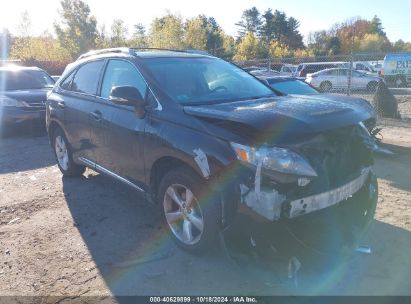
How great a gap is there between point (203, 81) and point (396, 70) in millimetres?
25646

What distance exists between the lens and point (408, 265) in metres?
3.52

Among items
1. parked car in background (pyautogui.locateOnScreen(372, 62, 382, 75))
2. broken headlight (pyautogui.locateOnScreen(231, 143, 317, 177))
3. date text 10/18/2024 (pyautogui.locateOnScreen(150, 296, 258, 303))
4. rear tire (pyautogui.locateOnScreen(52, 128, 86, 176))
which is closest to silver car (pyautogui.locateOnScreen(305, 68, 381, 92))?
parked car in background (pyautogui.locateOnScreen(372, 62, 382, 75))

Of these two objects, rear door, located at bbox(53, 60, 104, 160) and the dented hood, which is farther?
rear door, located at bbox(53, 60, 104, 160)

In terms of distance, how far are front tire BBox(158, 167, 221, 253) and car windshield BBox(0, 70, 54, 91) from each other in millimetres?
8425

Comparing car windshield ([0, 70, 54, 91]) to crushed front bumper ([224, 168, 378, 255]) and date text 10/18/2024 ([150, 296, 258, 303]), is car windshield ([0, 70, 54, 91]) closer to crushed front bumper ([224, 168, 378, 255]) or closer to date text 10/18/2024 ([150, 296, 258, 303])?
date text 10/18/2024 ([150, 296, 258, 303])

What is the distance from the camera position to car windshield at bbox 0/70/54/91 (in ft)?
34.8

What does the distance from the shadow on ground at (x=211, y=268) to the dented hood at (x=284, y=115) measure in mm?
1025

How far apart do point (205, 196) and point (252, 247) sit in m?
0.59

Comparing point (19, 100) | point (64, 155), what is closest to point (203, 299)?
point (64, 155)

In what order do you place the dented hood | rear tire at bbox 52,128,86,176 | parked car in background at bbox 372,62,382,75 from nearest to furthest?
the dented hood < rear tire at bbox 52,128,86,176 < parked car in background at bbox 372,62,382,75

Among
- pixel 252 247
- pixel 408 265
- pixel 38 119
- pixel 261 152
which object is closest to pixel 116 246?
pixel 252 247

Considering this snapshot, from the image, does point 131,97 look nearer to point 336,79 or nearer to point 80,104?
point 80,104

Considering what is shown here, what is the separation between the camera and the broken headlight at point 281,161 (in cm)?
288

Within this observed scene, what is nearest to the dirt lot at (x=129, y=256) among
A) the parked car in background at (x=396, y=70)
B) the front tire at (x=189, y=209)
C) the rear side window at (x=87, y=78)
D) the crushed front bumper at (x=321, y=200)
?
the front tire at (x=189, y=209)
